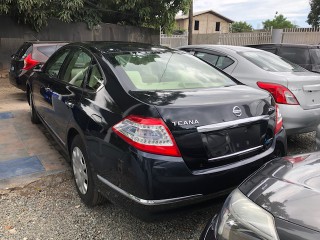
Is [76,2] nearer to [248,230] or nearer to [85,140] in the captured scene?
[85,140]

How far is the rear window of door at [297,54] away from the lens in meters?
7.76

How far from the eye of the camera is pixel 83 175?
3.23m

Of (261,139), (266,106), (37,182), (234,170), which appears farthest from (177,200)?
(37,182)

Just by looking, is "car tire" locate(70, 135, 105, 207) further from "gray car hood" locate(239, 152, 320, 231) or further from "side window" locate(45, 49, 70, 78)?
"gray car hood" locate(239, 152, 320, 231)

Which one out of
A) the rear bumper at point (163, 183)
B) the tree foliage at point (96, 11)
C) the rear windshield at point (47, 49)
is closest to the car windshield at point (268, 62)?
the rear bumper at point (163, 183)

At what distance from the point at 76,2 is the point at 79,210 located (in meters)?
11.2

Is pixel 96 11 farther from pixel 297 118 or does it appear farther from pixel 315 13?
pixel 315 13

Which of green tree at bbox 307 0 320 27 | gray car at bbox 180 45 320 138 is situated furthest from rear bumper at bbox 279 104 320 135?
green tree at bbox 307 0 320 27

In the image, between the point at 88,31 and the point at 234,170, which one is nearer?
the point at 234,170

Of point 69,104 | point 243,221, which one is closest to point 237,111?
point 243,221

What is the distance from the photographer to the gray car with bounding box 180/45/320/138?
14.2 feet

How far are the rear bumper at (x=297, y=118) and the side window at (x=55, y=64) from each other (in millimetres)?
2878

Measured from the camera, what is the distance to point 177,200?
2438 mm

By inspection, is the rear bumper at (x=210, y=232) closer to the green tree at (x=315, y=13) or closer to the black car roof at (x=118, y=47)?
the black car roof at (x=118, y=47)
